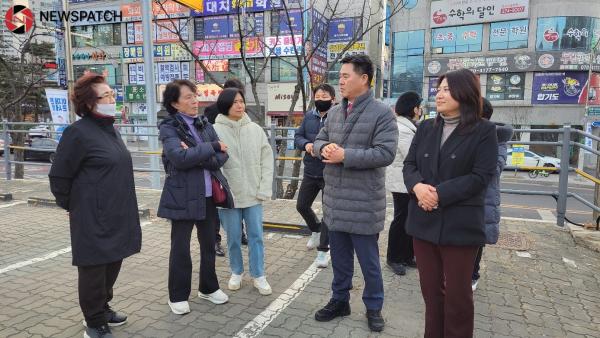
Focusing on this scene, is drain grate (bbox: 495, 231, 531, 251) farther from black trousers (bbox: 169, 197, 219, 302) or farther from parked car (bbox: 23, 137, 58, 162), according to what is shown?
parked car (bbox: 23, 137, 58, 162)

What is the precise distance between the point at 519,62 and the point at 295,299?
29.0m

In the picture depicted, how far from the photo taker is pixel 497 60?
2806 centimetres

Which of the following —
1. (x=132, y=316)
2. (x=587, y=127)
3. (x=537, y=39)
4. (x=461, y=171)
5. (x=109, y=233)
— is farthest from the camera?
(x=537, y=39)

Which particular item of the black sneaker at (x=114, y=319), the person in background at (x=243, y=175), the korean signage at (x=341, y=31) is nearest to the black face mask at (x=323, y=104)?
the person in background at (x=243, y=175)

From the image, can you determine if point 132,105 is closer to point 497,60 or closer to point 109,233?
point 497,60

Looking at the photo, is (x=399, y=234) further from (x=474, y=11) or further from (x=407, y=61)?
(x=407, y=61)

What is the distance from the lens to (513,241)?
16.2ft

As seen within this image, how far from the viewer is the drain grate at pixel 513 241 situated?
15.5 ft

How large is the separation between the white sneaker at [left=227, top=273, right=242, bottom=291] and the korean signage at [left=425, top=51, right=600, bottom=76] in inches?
974

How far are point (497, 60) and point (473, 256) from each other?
2945 cm

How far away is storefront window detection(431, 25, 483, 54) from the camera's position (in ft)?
94.5

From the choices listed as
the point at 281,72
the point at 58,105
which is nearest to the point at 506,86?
the point at 281,72

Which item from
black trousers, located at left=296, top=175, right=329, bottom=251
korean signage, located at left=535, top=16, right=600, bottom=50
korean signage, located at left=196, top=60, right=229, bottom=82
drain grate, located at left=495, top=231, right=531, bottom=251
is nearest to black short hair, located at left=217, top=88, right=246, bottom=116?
black trousers, located at left=296, top=175, right=329, bottom=251

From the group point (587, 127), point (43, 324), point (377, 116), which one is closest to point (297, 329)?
point (377, 116)
